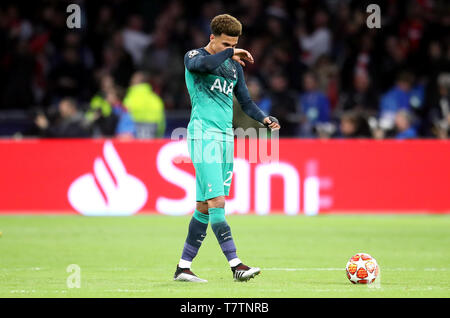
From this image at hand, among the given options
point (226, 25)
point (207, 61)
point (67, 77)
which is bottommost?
point (67, 77)


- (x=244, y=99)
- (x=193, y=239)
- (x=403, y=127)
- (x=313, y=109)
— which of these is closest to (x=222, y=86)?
(x=244, y=99)

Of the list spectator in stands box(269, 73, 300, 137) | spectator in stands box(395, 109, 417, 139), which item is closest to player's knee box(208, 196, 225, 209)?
spectator in stands box(395, 109, 417, 139)

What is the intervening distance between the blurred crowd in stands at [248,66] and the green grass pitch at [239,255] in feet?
12.4

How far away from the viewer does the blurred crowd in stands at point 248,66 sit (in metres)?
20.3

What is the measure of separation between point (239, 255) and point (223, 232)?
9.01 feet

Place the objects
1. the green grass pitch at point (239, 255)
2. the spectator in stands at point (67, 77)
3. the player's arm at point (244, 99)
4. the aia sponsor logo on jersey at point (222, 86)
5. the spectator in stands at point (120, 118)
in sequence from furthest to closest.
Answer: the spectator in stands at point (67, 77)
the spectator in stands at point (120, 118)
the player's arm at point (244, 99)
the aia sponsor logo on jersey at point (222, 86)
the green grass pitch at point (239, 255)

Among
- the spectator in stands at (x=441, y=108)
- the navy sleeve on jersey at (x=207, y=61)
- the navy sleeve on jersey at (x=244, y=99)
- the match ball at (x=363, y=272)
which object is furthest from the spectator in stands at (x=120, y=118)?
the match ball at (x=363, y=272)

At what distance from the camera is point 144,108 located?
67.1 ft

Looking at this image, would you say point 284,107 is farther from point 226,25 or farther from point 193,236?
point 226,25

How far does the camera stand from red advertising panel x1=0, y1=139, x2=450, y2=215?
17.3m

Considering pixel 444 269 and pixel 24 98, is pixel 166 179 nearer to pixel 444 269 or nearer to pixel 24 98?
pixel 24 98

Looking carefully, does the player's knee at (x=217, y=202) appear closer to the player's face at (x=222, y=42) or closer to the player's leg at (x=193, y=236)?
the player's leg at (x=193, y=236)

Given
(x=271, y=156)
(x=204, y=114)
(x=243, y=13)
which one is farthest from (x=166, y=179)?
(x=204, y=114)

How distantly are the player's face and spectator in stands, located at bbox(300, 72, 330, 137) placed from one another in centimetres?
1146
